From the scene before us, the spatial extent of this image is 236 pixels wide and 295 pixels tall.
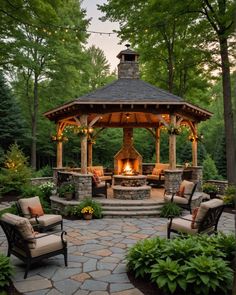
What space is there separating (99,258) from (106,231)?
2154mm

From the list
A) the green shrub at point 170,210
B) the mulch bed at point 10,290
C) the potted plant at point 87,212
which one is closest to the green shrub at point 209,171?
the green shrub at point 170,210

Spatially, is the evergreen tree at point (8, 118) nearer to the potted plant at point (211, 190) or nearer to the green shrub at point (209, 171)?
the green shrub at point (209, 171)

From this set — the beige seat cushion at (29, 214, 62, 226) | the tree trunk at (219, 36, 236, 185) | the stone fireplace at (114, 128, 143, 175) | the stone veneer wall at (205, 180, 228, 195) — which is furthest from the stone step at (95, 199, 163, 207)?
the stone veneer wall at (205, 180, 228, 195)

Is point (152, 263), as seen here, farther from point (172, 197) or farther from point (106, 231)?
point (172, 197)

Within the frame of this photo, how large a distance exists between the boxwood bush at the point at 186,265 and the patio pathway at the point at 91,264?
454mm

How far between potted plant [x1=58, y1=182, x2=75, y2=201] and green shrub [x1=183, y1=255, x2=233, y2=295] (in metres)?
7.25

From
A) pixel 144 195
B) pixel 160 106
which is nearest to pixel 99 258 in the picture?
pixel 144 195

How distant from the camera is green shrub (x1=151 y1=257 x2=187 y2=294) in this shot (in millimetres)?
4246

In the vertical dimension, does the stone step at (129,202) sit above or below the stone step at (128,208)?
above

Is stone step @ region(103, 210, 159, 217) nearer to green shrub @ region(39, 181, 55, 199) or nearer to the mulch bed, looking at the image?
green shrub @ region(39, 181, 55, 199)

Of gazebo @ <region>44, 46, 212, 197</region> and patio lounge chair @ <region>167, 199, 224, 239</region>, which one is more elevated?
gazebo @ <region>44, 46, 212, 197</region>

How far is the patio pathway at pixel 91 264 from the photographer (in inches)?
187

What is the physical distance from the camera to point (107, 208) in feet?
34.4

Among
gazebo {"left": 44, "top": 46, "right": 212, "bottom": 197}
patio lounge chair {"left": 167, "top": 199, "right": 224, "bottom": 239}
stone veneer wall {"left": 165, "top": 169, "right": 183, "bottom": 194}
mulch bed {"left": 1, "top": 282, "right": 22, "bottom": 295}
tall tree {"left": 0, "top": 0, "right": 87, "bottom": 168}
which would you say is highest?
tall tree {"left": 0, "top": 0, "right": 87, "bottom": 168}
